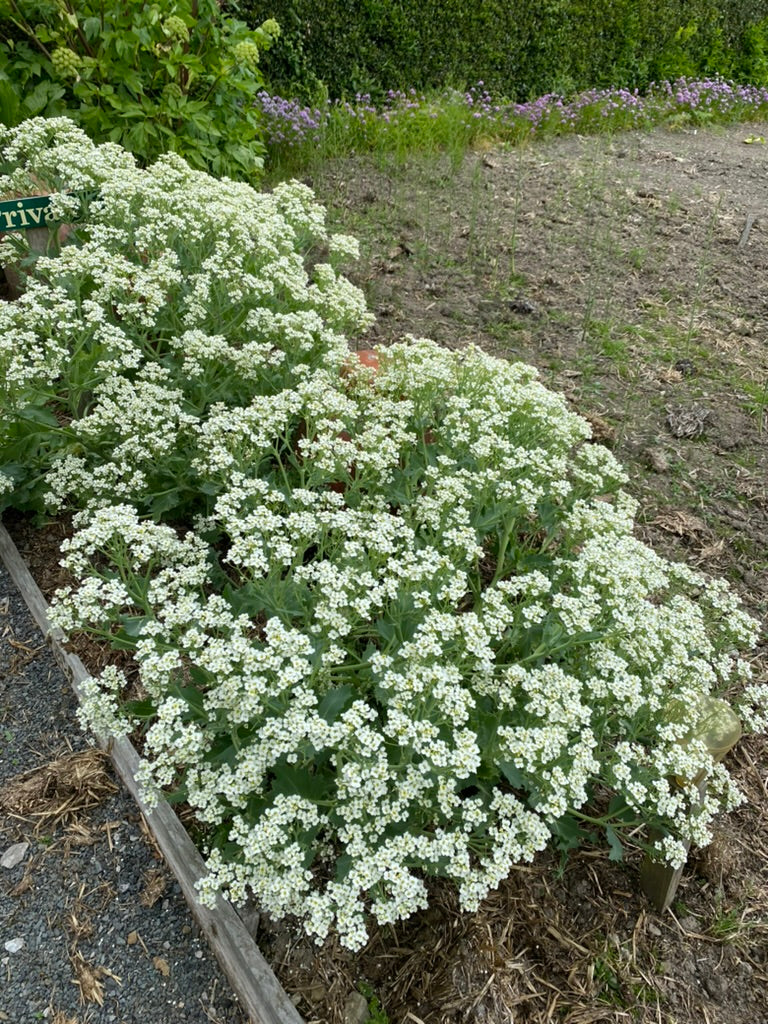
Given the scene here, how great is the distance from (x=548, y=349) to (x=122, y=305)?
3020mm

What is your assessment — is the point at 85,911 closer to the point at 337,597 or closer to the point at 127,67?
the point at 337,597

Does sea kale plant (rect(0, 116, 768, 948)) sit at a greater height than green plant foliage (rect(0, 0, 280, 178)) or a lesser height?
lesser

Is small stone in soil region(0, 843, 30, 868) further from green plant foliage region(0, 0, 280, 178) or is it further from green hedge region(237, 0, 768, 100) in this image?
green hedge region(237, 0, 768, 100)

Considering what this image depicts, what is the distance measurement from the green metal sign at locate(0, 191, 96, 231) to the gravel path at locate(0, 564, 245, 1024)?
221 cm

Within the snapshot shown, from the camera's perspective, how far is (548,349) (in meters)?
5.15

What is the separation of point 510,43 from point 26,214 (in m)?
8.79

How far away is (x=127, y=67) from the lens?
474 centimetres

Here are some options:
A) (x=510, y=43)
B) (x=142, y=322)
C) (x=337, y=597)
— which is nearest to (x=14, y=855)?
(x=337, y=597)

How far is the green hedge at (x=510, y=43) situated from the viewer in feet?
28.3

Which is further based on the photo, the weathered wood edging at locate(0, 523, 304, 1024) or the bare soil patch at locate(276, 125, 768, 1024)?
the bare soil patch at locate(276, 125, 768, 1024)

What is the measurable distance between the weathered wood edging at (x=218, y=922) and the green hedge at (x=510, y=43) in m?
7.96

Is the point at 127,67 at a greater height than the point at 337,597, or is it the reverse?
the point at 127,67

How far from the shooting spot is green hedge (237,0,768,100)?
8617mm

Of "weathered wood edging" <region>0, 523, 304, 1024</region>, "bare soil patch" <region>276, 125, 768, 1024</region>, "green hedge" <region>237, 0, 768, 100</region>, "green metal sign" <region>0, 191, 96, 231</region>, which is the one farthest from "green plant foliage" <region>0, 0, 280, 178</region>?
"weathered wood edging" <region>0, 523, 304, 1024</region>
